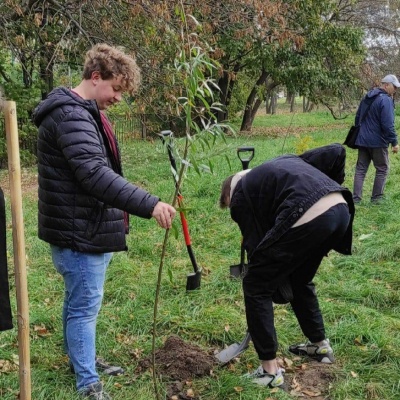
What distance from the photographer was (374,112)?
6852mm

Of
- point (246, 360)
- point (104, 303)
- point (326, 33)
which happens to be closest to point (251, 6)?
point (104, 303)

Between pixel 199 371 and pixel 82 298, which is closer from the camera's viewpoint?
pixel 82 298

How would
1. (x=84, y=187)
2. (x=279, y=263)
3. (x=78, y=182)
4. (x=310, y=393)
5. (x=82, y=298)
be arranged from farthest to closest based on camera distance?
(x=310, y=393) → (x=279, y=263) → (x=82, y=298) → (x=78, y=182) → (x=84, y=187)

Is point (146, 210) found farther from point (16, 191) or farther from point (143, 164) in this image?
point (143, 164)

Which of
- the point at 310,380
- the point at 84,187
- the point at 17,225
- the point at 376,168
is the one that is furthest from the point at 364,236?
the point at 17,225

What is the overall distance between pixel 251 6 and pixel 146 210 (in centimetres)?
687

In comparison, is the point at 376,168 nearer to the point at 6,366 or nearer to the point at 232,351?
the point at 232,351

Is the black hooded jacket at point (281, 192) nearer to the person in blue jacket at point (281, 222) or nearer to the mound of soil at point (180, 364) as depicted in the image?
the person in blue jacket at point (281, 222)

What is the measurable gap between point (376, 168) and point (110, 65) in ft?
17.2

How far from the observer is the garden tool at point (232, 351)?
3.32m

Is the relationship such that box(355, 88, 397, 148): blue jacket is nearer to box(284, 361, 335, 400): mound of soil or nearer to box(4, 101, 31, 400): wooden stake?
box(284, 361, 335, 400): mound of soil

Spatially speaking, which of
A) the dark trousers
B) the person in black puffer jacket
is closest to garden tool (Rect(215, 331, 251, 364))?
A: the dark trousers

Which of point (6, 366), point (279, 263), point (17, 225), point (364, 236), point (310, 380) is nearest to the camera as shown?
point (17, 225)

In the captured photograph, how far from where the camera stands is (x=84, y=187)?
2404mm
